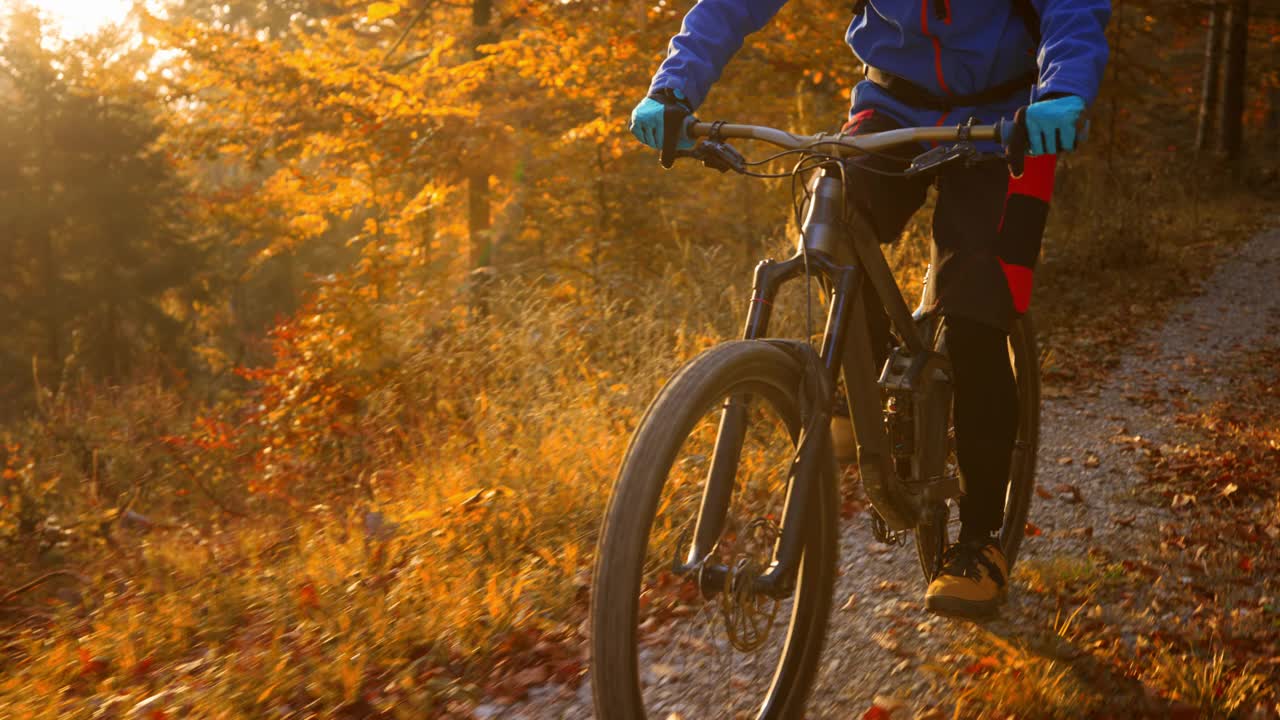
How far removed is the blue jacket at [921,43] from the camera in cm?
200

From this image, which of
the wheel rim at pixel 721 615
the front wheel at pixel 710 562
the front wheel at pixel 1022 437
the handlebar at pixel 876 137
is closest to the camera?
the front wheel at pixel 710 562

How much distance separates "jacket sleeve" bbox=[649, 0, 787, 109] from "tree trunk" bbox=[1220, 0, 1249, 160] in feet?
54.0

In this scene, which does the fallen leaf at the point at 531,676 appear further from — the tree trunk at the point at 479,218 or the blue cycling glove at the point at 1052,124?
the tree trunk at the point at 479,218

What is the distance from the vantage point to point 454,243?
15289 millimetres

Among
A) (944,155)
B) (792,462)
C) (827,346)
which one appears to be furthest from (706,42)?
(792,462)

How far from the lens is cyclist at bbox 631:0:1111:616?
2107mm

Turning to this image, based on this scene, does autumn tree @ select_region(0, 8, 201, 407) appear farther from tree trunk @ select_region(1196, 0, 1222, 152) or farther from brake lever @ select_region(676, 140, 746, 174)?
tree trunk @ select_region(1196, 0, 1222, 152)

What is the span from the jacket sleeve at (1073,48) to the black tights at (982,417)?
25.8 inches

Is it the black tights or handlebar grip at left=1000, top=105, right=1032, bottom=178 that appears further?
the black tights

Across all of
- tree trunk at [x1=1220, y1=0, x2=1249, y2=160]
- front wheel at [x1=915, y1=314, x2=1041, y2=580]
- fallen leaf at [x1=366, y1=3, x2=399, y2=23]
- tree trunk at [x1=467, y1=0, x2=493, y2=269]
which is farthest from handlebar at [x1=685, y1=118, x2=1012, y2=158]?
tree trunk at [x1=1220, y1=0, x2=1249, y2=160]

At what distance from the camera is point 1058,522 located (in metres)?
3.55

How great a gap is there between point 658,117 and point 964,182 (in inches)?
31.6

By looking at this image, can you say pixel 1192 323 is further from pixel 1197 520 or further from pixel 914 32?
pixel 914 32

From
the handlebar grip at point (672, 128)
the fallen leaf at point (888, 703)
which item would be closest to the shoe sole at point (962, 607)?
the fallen leaf at point (888, 703)
